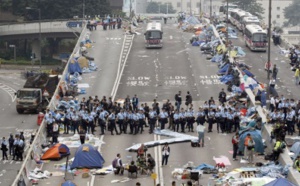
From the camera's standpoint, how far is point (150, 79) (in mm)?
84438

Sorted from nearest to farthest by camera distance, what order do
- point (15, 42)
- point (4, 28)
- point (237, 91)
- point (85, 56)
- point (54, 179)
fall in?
1. point (54, 179)
2. point (237, 91)
3. point (85, 56)
4. point (4, 28)
5. point (15, 42)

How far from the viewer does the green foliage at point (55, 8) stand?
162250 millimetres

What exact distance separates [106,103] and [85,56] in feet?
82.6

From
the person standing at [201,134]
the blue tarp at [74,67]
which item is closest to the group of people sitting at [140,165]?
the person standing at [201,134]

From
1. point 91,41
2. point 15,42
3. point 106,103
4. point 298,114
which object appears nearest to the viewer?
point 298,114

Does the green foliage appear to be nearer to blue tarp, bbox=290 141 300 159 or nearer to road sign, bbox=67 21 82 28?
road sign, bbox=67 21 82 28

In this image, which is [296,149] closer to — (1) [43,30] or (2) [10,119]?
(2) [10,119]

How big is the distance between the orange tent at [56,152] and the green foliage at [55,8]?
104 metres

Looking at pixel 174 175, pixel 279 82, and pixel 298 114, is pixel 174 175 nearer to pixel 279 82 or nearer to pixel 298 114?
pixel 298 114

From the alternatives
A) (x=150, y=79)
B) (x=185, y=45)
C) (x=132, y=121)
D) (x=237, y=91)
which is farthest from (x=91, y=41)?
(x=132, y=121)

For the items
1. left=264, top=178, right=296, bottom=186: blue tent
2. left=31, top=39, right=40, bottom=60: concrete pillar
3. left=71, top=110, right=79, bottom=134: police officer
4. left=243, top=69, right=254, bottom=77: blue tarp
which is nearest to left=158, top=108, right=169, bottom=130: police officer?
left=71, top=110, right=79, bottom=134: police officer

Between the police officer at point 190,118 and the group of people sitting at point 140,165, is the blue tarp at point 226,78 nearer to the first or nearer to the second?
the police officer at point 190,118

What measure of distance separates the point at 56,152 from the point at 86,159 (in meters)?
3.01

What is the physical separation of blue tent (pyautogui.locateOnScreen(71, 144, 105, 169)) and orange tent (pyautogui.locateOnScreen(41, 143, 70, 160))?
230cm
